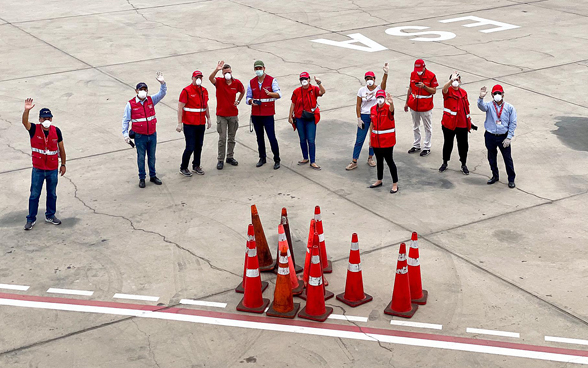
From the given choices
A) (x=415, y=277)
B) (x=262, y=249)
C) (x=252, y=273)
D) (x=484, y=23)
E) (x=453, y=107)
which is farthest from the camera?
(x=484, y=23)

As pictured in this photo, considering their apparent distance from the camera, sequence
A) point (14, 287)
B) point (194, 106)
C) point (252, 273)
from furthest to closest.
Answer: point (194, 106) → point (14, 287) → point (252, 273)

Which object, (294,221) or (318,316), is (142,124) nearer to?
(294,221)

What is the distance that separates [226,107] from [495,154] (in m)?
4.77

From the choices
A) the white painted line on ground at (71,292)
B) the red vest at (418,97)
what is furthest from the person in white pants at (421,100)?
the white painted line on ground at (71,292)

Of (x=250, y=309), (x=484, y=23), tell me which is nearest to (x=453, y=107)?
(x=250, y=309)

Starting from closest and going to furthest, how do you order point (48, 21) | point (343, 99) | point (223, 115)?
point (223, 115) < point (343, 99) < point (48, 21)

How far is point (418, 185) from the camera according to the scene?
1209 centimetres

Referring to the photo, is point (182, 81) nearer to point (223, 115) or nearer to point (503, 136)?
point (223, 115)

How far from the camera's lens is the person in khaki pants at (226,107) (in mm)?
12727

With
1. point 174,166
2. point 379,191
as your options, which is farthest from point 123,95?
point 379,191

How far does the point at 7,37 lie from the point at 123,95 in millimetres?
7770

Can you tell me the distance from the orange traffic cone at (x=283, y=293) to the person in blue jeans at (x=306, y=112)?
461 centimetres

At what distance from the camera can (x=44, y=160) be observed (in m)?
10.6

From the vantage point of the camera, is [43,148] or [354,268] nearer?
[354,268]
